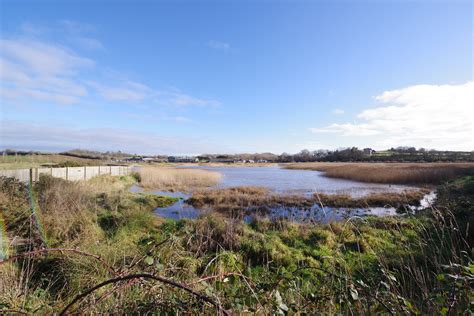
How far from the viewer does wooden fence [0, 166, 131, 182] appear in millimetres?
11203

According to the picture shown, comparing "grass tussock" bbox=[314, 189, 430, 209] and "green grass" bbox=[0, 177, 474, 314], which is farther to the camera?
"grass tussock" bbox=[314, 189, 430, 209]

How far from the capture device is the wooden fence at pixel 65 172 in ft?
36.8

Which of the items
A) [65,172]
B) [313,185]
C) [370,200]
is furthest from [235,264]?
[313,185]

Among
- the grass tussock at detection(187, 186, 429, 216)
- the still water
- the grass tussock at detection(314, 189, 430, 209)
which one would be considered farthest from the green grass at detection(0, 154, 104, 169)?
the grass tussock at detection(314, 189, 430, 209)

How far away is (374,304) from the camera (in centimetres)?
209

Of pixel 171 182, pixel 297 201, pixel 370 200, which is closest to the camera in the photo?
pixel 297 201

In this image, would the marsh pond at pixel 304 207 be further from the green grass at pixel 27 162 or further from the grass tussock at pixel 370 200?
the green grass at pixel 27 162

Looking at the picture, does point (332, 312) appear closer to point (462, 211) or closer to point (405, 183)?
point (462, 211)

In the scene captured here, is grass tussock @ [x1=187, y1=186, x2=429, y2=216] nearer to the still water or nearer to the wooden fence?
the still water

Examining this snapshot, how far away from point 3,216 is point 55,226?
1.47m

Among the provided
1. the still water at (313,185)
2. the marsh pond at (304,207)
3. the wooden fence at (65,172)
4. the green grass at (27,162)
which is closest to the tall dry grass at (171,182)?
the marsh pond at (304,207)

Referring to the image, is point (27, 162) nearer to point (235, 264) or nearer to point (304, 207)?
point (304, 207)

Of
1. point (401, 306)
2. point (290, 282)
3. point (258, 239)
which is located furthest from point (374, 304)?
point (258, 239)

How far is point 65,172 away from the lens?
16.0 metres
